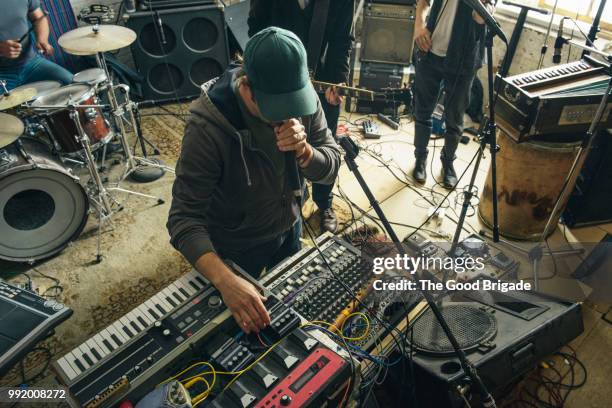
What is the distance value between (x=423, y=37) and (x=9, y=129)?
8.66ft

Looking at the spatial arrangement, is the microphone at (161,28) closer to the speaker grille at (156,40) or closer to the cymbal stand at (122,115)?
the speaker grille at (156,40)

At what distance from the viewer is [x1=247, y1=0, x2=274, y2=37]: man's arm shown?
232 cm

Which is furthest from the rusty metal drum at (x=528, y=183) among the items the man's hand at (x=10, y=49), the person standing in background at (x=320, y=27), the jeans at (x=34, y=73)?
the man's hand at (x=10, y=49)

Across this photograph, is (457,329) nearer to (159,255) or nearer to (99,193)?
(159,255)

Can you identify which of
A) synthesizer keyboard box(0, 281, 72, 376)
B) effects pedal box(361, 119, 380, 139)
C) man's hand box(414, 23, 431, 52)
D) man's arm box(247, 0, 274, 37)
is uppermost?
man's arm box(247, 0, 274, 37)

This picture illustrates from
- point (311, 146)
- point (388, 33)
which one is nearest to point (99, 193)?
point (311, 146)

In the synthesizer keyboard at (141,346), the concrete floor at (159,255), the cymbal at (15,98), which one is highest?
the cymbal at (15,98)

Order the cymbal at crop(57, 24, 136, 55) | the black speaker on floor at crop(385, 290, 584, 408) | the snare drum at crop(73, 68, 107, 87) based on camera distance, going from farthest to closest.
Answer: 1. the snare drum at crop(73, 68, 107, 87)
2. the cymbal at crop(57, 24, 136, 55)
3. the black speaker on floor at crop(385, 290, 584, 408)

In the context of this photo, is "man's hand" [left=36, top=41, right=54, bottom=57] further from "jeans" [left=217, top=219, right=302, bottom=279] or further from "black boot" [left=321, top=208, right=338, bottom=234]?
"jeans" [left=217, top=219, right=302, bottom=279]

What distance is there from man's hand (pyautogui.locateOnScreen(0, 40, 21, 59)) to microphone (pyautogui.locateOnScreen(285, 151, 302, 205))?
286cm

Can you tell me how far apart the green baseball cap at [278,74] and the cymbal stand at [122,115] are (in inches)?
80.4

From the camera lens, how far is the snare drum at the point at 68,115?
8.59 feet

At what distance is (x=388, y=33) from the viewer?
4191mm

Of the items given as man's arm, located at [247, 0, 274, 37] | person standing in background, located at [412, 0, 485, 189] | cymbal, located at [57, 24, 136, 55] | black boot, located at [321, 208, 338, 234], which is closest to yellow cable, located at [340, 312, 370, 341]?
black boot, located at [321, 208, 338, 234]
